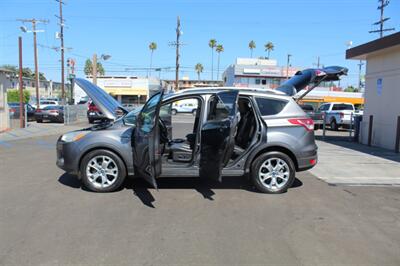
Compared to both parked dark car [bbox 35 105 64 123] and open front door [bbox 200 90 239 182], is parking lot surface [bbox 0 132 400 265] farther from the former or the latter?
parked dark car [bbox 35 105 64 123]

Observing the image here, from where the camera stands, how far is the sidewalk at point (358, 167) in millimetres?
7902

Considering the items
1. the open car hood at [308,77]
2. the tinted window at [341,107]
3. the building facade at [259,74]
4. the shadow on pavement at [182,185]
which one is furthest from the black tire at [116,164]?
the building facade at [259,74]

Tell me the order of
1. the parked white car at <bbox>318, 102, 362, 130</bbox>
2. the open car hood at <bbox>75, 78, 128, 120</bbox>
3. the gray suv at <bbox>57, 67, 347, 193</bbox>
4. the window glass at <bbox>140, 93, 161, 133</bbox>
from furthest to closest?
1. the parked white car at <bbox>318, 102, 362, 130</bbox>
2. the open car hood at <bbox>75, 78, 128, 120</bbox>
3. the gray suv at <bbox>57, 67, 347, 193</bbox>
4. the window glass at <bbox>140, 93, 161, 133</bbox>

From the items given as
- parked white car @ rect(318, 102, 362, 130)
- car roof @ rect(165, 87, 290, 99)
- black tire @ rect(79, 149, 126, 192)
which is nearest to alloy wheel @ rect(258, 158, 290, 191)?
car roof @ rect(165, 87, 290, 99)

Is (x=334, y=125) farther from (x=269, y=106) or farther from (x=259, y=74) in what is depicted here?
(x=259, y=74)

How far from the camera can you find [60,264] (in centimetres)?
372

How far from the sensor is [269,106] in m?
6.70

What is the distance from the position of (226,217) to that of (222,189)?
1594mm

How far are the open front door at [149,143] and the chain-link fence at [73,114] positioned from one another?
20959mm

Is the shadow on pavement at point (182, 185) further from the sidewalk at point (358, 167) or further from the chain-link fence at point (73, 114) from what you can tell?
the chain-link fence at point (73, 114)

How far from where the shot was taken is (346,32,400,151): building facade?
43.7ft

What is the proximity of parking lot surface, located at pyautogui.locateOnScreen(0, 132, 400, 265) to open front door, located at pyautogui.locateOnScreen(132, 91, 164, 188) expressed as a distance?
0.56 metres

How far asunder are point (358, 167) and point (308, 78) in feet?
8.75

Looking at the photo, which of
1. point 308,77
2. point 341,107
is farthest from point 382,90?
point 341,107
